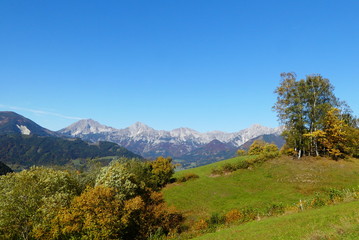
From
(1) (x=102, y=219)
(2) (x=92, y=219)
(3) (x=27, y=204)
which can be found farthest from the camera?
(3) (x=27, y=204)

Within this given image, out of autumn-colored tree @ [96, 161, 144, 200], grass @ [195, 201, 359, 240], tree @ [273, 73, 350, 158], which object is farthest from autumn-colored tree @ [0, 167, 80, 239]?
tree @ [273, 73, 350, 158]

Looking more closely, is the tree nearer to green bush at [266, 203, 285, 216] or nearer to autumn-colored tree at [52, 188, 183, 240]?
green bush at [266, 203, 285, 216]

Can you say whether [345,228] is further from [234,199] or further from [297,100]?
[297,100]

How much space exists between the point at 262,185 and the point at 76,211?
1776 inches

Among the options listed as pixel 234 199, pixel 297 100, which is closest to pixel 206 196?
pixel 234 199

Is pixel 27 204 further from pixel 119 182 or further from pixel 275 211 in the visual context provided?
pixel 275 211

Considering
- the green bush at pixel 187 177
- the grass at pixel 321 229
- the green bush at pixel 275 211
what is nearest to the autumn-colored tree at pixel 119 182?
the grass at pixel 321 229

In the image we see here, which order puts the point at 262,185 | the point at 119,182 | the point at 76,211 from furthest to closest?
1. the point at 262,185
2. the point at 119,182
3. the point at 76,211

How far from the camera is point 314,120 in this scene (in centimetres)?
6956

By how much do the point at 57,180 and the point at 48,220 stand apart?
11181mm

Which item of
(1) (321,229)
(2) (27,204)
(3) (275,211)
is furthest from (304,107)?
(2) (27,204)

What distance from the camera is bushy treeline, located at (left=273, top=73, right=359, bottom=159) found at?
2680 inches

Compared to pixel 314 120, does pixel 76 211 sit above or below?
below

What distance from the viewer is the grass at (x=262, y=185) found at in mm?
49656
